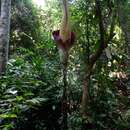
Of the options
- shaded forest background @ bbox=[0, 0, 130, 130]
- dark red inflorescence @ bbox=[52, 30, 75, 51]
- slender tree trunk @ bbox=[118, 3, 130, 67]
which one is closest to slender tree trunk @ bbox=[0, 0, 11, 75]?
shaded forest background @ bbox=[0, 0, 130, 130]

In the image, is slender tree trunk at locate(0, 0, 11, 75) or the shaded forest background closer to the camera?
the shaded forest background

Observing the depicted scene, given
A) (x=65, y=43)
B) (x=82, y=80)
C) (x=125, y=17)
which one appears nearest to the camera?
(x=65, y=43)

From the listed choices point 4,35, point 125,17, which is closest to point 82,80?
point 125,17

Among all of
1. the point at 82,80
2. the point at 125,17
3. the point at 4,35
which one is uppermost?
the point at 125,17

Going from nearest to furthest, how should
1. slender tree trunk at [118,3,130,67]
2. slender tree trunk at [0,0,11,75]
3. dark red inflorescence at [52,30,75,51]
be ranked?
dark red inflorescence at [52,30,75,51], slender tree trunk at [118,3,130,67], slender tree trunk at [0,0,11,75]

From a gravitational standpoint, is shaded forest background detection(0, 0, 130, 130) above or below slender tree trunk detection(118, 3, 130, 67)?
below

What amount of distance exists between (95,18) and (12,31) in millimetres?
4689

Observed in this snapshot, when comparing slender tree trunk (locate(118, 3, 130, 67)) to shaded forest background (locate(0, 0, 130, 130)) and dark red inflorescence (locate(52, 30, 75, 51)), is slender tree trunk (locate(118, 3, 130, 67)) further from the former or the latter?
dark red inflorescence (locate(52, 30, 75, 51))

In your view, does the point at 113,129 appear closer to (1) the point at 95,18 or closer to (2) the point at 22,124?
(2) the point at 22,124

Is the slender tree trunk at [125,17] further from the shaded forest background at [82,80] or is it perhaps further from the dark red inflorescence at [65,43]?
the dark red inflorescence at [65,43]

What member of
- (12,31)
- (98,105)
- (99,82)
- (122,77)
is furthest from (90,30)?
(12,31)

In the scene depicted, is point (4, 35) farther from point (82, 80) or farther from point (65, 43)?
point (65, 43)

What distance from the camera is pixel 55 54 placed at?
652 centimetres

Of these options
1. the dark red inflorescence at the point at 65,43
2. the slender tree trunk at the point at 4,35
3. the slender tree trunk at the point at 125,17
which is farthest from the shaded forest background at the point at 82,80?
the dark red inflorescence at the point at 65,43
